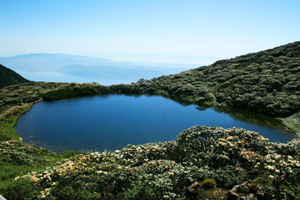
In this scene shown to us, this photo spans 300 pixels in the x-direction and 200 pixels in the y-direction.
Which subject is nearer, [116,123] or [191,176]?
[191,176]

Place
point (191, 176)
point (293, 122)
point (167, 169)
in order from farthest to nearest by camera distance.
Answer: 1. point (293, 122)
2. point (167, 169)
3. point (191, 176)

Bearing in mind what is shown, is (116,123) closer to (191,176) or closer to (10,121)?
(10,121)

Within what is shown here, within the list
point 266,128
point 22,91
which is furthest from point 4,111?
point 266,128

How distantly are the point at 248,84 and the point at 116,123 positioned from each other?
2887 cm

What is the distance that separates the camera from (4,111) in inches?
1125

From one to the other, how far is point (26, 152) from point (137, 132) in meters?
10.9

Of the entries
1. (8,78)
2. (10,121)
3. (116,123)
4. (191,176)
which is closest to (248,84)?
(116,123)

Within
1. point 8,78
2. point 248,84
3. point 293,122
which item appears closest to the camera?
point 293,122

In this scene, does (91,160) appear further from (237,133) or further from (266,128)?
(266,128)

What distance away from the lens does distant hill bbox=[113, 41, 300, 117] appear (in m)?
32.8

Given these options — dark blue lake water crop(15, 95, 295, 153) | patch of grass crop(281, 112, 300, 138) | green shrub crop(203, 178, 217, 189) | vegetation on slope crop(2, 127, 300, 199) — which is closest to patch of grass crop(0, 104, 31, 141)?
dark blue lake water crop(15, 95, 295, 153)

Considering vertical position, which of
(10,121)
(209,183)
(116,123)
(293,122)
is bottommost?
(293,122)

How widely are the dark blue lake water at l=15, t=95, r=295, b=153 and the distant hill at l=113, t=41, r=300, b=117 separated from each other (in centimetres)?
409

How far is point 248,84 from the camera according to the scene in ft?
132
